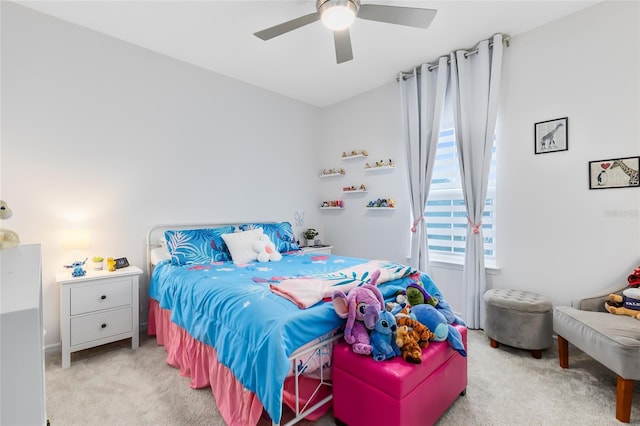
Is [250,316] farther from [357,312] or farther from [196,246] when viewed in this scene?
[196,246]

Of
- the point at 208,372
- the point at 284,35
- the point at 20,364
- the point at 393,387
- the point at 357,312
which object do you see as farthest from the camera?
the point at 284,35

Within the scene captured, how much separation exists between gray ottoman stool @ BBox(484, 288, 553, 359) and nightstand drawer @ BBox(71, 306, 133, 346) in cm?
323

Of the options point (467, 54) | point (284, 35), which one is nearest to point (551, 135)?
point (467, 54)

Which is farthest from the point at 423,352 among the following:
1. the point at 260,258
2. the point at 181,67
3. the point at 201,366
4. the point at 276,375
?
the point at 181,67

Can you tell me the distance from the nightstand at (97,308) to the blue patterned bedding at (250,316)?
31 cm

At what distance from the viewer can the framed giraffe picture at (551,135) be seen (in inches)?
103

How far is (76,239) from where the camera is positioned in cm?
252

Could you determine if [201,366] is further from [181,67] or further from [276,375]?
[181,67]

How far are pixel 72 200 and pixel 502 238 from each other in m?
4.10

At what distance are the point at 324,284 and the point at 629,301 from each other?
7.09 feet

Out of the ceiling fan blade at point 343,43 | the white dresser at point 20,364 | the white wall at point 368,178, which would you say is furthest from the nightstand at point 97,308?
the white wall at point 368,178

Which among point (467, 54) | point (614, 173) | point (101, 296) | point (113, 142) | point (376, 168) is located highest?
point (467, 54)

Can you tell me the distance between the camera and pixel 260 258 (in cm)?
305

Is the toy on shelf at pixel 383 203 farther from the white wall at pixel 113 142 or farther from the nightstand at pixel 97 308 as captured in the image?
the nightstand at pixel 97 308
